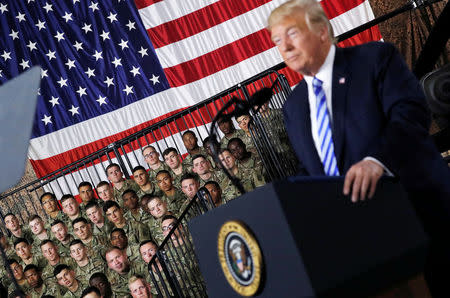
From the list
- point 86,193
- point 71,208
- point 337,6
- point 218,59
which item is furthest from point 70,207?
point 337,6

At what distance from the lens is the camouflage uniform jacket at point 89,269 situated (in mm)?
6512

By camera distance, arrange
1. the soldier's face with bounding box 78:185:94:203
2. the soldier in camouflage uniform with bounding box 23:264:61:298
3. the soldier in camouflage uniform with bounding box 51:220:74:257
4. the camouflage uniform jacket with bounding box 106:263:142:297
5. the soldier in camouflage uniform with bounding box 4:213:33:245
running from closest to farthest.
Result: the camouflage uniform jacket with bounding box 106:263:142:297, the soldier in camouflage uniform with bounding box 23:264:61:298, the soldier in camouflage uniform with bounding box 51:220:74:257, the soldier's face with bounding box 78:185:94:203, the soldier in camouflage uniform with bounding box 4:213:33:245

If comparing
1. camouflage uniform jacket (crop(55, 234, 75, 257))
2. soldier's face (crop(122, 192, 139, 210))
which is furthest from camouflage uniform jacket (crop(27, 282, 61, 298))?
soldier's face (crop(122, 192, 139, 210))

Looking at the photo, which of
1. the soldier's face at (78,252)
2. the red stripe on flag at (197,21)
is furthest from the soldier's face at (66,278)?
the red stripe on flag at (197,21)

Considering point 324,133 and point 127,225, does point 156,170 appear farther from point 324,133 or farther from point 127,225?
point 324,133

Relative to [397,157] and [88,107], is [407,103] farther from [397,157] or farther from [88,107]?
[88,107]

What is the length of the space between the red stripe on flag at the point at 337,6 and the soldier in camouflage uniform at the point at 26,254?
6.01 metres

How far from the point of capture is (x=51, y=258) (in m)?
6.95

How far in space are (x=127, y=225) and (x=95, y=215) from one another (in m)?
0.55

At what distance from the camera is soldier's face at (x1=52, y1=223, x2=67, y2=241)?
7.20 m

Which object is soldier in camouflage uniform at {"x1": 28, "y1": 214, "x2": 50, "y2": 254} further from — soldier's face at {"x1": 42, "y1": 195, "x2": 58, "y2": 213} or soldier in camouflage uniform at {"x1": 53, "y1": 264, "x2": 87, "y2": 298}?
soldier in camouflage uniform at {"x1": 53, "y1": 264, "x2": 87, "y2": 298}

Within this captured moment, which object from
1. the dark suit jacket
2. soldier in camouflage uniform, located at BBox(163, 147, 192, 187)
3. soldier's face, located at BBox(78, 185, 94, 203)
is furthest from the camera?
soldier's face, located at BBox(78, 185, 94, 203)

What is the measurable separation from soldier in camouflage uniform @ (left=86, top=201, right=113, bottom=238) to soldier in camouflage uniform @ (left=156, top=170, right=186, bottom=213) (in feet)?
2.77

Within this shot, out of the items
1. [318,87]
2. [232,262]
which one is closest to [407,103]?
[318,87]
